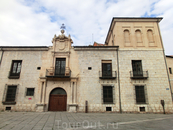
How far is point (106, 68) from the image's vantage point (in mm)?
16688

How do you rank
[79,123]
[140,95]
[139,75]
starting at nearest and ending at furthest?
[79,123], [140,95], [139,75]

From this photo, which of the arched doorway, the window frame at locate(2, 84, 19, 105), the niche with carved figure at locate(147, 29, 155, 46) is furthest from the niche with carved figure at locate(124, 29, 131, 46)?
the window frame at locate(2, 84, 19, 105)

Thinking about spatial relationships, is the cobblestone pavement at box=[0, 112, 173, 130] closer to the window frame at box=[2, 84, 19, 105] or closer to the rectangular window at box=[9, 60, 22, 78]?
the window frame at box=[2, 84, 19, 105]

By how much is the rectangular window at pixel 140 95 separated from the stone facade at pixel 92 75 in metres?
0.06

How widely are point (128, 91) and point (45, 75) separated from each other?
10697 mm

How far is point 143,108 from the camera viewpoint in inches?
598

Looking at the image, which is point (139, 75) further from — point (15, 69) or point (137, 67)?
point (15, 69)

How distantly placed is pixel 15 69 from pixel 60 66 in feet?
19.9

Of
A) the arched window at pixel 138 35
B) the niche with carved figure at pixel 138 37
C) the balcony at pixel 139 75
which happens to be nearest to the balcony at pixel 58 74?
the balcony at pixel 139 75

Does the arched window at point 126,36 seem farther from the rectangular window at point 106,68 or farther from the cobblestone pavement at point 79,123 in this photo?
the cobblestone pavement at point 79,123

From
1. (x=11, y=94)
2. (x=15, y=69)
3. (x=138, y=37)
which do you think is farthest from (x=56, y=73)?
(x=138, y=37)

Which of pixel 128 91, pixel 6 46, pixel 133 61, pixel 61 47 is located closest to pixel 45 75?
pixel 61 47

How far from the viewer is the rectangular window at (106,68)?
16312 millimetres

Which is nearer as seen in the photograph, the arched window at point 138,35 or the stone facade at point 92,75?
the stone facade at point 92,75
